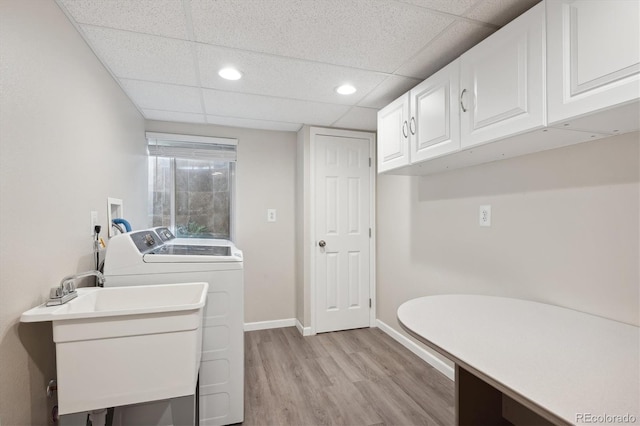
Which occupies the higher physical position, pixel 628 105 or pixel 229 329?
pixel 628 105

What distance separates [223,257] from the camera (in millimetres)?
1731

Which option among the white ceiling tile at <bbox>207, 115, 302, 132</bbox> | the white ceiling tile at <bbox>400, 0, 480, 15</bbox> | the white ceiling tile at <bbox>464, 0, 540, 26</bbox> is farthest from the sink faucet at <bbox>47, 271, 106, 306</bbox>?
the white ceiling tile at <bbox>464, 0, 540, 26</bbox>

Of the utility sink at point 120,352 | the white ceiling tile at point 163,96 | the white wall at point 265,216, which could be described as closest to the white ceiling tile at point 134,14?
the white ceiling tile at point 163,96

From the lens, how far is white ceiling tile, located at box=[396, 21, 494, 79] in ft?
A: 4.97

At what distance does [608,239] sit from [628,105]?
24.2 inches

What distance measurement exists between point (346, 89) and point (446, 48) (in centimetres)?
74

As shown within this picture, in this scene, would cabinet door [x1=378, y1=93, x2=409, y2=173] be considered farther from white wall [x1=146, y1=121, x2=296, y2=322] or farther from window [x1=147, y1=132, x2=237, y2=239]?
window [x1=147, y1=132, x2=237, y2=239]

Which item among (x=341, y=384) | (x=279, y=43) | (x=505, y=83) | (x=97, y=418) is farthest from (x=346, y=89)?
(x=97, y=418)

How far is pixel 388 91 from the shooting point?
7.40ft

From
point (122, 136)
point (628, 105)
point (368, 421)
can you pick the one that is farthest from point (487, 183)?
point (122, 136)

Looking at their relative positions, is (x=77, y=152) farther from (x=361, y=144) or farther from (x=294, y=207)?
(x=361, y=144)

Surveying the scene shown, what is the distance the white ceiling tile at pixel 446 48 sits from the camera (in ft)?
4.97

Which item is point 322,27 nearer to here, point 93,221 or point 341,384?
point 93,221

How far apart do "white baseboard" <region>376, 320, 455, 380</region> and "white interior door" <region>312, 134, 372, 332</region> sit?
284mm
